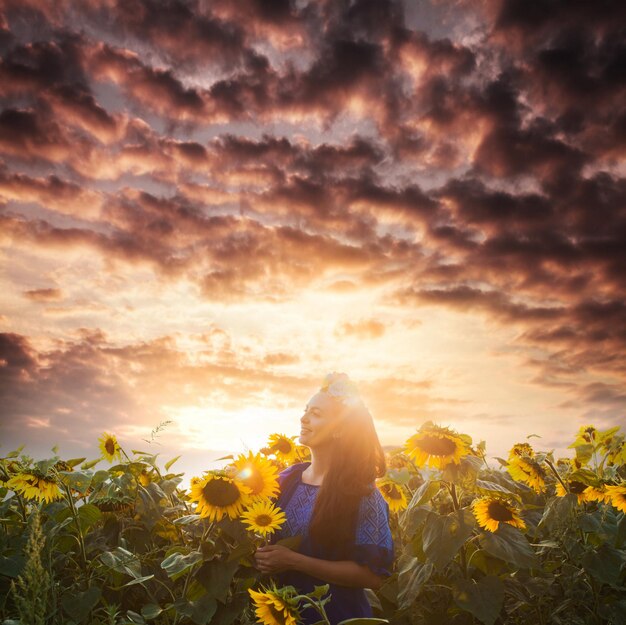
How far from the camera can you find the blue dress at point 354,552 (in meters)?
3.79

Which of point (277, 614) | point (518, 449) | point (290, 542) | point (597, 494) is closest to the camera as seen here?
point (277, 614)

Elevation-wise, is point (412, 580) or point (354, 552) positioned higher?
point (354, 552)

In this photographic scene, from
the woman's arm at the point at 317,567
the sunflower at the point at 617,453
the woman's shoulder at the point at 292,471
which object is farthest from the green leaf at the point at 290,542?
the sunflower at the point at 617,453

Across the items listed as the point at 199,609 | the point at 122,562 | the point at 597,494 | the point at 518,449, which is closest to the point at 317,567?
the point at 199,609

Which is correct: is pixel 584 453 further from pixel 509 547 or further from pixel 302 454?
pixel 509 547

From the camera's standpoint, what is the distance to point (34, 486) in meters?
3.88

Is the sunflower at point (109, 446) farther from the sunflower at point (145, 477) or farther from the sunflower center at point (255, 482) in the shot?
the sunflower center at point (255, 482)

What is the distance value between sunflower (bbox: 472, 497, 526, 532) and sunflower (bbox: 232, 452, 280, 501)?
1387 millimetres

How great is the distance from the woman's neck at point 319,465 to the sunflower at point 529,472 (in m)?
1.66

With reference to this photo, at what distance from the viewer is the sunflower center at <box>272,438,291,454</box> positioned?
582 centimetres

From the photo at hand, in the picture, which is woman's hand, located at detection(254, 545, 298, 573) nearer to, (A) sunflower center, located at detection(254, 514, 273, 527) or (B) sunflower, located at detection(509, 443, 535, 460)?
(A) sunflower center, located at detection(254, 514, 273, 527)

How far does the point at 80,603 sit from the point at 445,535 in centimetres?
219

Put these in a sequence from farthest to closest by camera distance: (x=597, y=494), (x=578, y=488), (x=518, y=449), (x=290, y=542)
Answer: (x=518, y=449), (x=578, y=488), (x=597, y=494), (x=290, y=542)

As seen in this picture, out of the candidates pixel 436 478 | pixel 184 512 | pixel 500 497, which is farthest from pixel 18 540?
pixel 500 497
